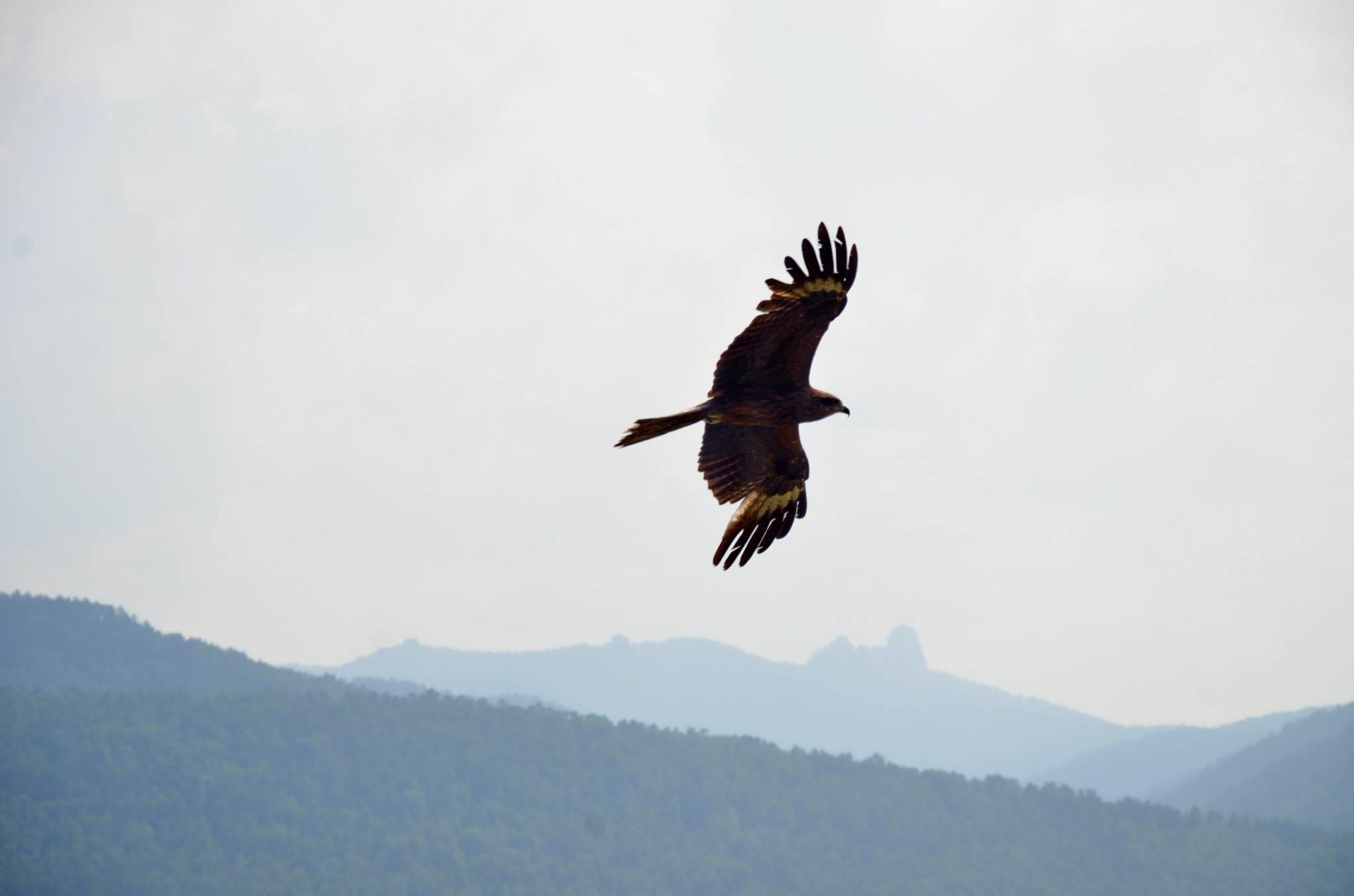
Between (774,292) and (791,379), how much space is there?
1.45 m

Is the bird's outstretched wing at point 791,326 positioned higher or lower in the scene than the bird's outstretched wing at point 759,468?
higher

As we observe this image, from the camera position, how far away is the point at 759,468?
15.9 metres

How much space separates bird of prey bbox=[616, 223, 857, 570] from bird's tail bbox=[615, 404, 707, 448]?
0.01 meters

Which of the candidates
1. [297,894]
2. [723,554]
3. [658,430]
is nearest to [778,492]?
[723,554]

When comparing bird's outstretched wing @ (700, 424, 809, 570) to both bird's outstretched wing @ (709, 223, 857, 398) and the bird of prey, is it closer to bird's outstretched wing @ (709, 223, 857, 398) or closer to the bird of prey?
the bird of prey

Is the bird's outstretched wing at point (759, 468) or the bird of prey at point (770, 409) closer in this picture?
the bird of prey at point (770, 409)

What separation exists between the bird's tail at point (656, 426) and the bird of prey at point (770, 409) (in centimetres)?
1

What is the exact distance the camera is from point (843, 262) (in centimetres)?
1349

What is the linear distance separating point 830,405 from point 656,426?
2.86 meters

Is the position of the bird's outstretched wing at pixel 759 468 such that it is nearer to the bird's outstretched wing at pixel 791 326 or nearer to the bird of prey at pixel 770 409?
the bird of prey at pixel 770 409

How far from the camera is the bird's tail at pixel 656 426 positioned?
13.2 m

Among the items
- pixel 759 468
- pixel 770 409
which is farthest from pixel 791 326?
pixel 759 468

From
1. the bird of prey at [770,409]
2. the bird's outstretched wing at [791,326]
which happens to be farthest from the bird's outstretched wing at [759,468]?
the bird's outstretched wing at [791,326]

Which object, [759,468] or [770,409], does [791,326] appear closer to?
A: [770,409]
